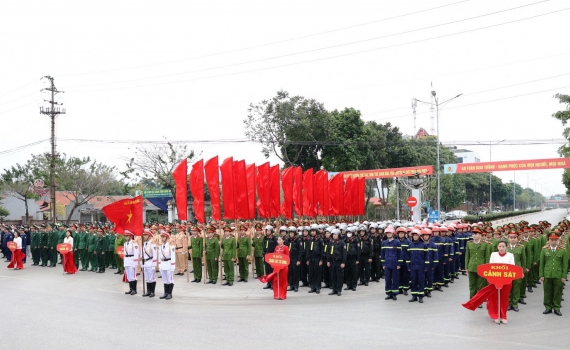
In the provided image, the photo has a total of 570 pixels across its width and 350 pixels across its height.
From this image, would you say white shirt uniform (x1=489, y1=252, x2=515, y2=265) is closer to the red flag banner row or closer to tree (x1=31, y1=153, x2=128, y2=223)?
the red flag banner row

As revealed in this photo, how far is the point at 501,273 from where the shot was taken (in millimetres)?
8773

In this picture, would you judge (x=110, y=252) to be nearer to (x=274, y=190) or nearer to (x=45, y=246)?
(x=45, y=246)

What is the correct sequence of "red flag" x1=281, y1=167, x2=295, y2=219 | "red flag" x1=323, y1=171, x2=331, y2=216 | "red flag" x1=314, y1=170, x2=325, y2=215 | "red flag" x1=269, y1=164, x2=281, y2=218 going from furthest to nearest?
"red flag" x1=323, y1=171, x2=331, y2=216, "red flag" x1=314, y1=170, x2=325, y2=215, "red flag" x1=281, y1=167, x2=295, y2=219, "red flag" x1=269, y1=164, x2=281, y2=218

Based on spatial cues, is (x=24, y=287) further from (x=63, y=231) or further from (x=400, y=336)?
(x=400, y=336)

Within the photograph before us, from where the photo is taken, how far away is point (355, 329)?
822cm

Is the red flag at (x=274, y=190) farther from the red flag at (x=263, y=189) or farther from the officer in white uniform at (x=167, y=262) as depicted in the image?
the officer in white uniform at (x=167, y=262)

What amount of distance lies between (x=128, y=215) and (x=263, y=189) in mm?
5279

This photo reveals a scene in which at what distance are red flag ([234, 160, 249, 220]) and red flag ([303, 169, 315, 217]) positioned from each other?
453 cm

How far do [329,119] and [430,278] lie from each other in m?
26.1

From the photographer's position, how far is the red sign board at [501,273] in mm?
8664

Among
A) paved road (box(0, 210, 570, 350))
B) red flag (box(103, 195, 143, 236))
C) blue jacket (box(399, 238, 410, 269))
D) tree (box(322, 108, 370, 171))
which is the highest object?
tree (box(322, 108, 370, 171))

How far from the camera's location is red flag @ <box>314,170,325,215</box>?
67.0 feet

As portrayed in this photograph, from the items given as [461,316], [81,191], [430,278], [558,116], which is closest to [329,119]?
[558,116]

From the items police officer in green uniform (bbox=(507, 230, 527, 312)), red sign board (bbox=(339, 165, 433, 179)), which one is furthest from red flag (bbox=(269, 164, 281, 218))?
red sign board (bbox=(339, 165, 433, 179))
